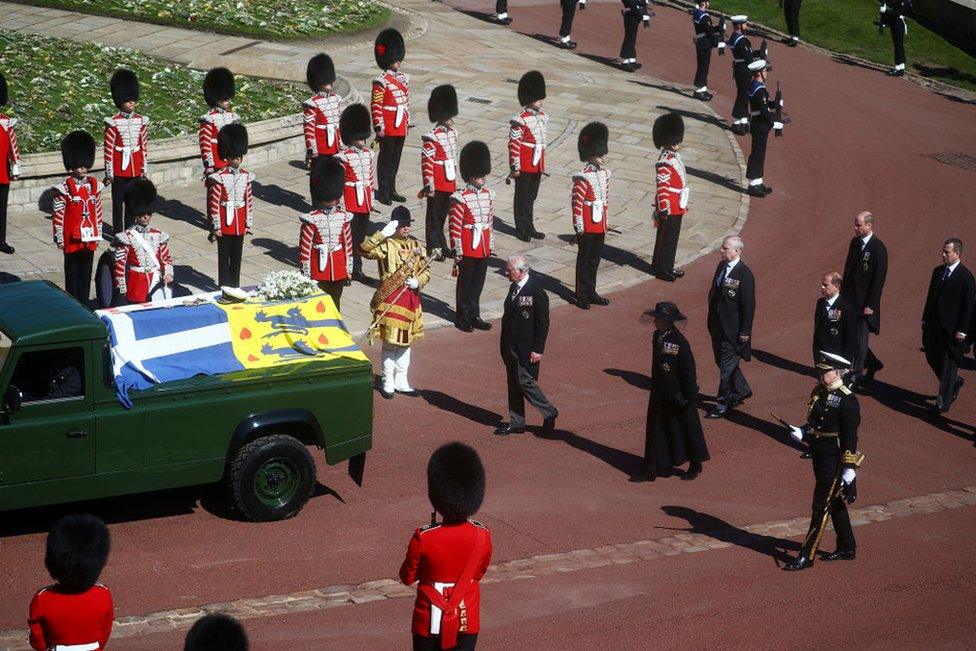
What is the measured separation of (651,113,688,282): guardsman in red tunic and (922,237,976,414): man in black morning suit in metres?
4.17

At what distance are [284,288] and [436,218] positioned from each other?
693 centimetres

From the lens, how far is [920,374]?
54.4ft

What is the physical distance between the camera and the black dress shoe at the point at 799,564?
11.6 metres

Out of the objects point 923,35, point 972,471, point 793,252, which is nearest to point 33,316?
point 972,471

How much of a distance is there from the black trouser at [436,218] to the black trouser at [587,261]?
216cm

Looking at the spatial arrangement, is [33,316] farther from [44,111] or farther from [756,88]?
[756,88]

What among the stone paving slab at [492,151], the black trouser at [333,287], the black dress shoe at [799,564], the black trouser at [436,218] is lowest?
the stone paving slab at [492,151]

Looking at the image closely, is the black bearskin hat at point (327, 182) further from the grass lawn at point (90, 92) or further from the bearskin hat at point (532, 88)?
the grass lawn at point (90, 92)

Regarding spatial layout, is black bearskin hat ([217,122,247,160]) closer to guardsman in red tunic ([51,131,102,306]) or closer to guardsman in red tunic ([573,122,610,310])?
guardsman in red tunic ([51,131,102,306])

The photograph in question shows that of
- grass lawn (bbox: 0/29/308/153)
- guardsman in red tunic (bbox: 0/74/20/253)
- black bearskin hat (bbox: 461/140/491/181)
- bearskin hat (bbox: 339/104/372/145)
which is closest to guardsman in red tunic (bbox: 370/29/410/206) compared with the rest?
bearskin hat (bbox: 339/104/372/145)

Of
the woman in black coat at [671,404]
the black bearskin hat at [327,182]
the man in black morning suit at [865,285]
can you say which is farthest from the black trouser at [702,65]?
the woman in black coat at [671,404]

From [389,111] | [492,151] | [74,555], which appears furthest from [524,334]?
[492,151]

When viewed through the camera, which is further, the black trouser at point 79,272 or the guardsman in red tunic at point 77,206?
the black trouser at point 79,272

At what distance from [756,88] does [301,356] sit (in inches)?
533
